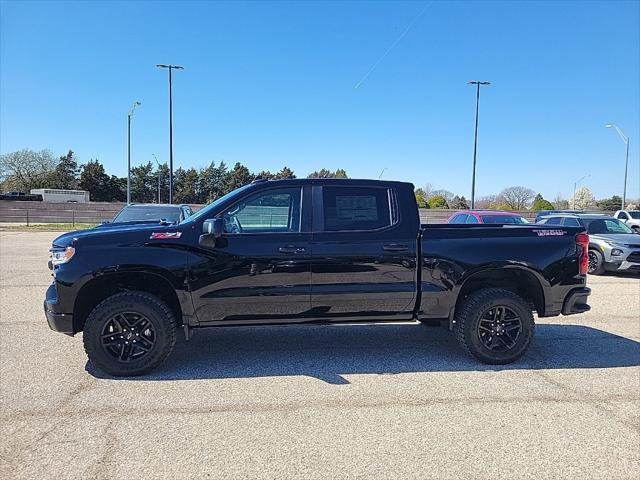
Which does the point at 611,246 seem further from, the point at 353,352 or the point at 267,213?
the point at 267,213

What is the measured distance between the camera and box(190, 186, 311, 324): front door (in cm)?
470

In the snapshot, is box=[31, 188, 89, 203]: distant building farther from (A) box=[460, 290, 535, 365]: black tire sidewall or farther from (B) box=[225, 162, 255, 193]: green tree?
(A) box=[460, 290, 535, 365]: black tire sidewall

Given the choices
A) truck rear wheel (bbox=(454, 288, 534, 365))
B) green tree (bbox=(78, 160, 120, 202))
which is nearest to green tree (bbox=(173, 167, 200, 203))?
green tree (bbox=(78, 160, 120, 202))

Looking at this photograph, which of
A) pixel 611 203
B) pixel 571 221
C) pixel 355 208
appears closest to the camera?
pixel 355 208

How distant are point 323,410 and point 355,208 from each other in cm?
210

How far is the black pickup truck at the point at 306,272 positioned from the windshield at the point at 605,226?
356 inches

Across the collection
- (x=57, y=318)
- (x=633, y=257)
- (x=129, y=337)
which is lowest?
(x=129, y=337)

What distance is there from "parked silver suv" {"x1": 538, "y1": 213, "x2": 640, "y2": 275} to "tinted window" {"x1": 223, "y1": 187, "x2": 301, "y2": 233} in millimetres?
10146

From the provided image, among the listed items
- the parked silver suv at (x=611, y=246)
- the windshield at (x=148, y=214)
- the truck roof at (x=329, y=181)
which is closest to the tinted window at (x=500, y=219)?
the parked silver suv at (x=611, y=246)

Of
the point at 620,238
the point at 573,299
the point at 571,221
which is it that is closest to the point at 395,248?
the point at 573,299

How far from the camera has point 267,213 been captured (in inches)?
195

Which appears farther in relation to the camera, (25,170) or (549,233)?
(25,170)

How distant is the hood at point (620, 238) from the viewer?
38.6ft

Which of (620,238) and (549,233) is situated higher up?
(549,233)
